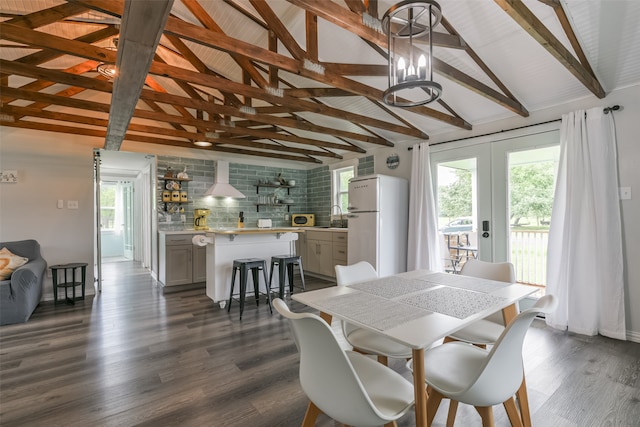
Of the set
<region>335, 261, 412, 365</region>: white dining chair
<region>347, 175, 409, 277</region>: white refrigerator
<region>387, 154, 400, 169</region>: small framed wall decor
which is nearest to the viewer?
<region>335, 261, 412, 365</region>: white dining chair

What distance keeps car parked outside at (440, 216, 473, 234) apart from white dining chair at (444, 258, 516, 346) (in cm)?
171

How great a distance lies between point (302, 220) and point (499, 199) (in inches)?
149

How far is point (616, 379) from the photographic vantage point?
2.19 meters

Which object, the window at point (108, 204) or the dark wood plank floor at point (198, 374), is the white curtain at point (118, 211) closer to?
the window at point (108, 204)

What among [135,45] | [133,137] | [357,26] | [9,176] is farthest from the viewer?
[133,137]

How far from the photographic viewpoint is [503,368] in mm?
1217

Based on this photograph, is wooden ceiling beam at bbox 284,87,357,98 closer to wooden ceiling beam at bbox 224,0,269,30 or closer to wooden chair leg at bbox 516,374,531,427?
wooden ceiling beam at bbox 224,0,269,30

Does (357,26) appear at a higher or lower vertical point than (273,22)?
lower

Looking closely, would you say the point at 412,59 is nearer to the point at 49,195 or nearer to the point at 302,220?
the point at 302,220

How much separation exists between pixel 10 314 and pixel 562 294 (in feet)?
19.2

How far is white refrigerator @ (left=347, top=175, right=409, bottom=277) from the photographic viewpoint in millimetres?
4457

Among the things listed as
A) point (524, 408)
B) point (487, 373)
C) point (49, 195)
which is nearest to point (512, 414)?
point (524, 408)

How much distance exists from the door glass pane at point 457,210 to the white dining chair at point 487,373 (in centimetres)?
283

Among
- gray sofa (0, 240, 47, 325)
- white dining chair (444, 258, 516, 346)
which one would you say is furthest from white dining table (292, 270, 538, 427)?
gray sofa (0, 240, 47, 325)
